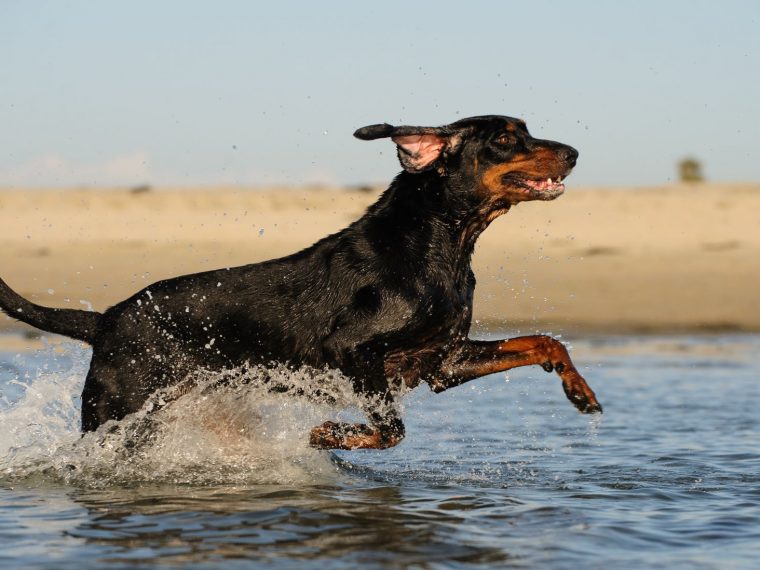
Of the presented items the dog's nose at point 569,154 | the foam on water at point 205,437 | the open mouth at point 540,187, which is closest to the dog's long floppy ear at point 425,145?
the open mouth at point 540,187

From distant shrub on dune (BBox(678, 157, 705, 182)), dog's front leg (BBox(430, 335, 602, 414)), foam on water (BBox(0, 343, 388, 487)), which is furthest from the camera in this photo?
distant shrub on dune (BBox(678, 157, 705, 182))

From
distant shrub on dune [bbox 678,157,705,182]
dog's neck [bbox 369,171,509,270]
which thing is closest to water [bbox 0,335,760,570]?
dog's neck [bbox 369,171,509,270]

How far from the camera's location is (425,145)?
599cm

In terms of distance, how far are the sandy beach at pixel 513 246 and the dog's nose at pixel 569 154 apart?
874cm

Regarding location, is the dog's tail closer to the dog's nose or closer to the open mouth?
the open mouth

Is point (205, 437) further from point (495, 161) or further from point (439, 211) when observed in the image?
point (495, 161)

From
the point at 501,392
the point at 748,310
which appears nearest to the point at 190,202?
the point at 748,310

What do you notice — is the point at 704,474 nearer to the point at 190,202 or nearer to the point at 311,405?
the point at 311,405

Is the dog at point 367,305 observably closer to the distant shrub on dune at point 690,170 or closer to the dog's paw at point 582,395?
the dog's paw at point 582,395

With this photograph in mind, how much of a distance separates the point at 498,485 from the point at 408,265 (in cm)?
132

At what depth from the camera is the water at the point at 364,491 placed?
15.7 ft

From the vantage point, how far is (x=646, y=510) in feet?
18.6

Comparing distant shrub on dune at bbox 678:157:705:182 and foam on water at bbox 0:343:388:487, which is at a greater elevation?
distant shrub on dune at bbox 678:157:705:182

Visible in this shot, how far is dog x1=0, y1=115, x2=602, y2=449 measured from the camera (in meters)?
5.89
